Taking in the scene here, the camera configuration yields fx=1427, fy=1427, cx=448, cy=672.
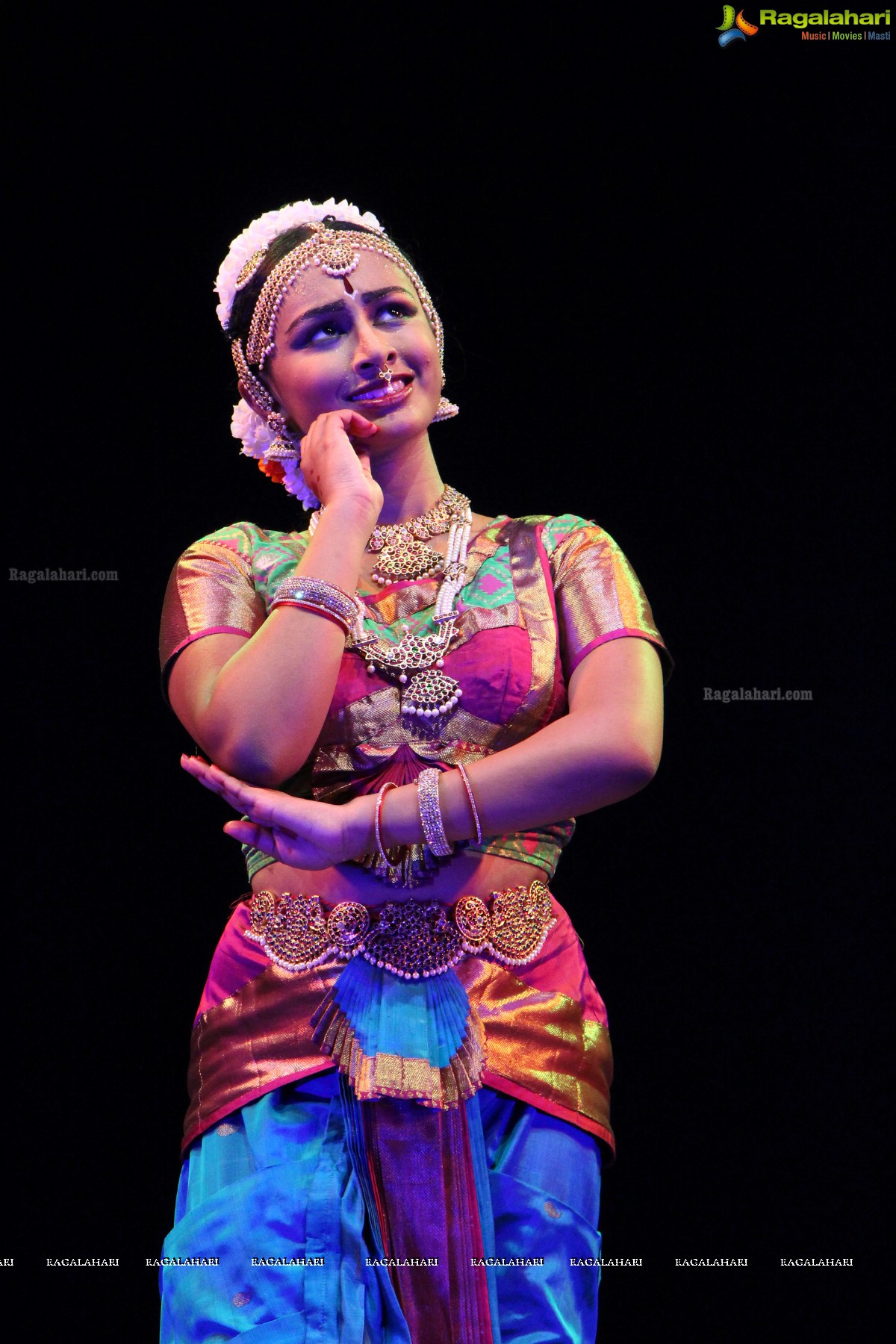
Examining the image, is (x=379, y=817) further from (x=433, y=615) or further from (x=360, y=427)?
(x=360, y=427)

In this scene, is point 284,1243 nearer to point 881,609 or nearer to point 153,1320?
point 153,1320

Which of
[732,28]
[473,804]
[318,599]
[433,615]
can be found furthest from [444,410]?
[732,28]

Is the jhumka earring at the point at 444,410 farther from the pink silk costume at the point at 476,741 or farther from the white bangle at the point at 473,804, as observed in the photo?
the white bangle at the point at 473,804

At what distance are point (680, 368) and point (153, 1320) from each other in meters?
1.98

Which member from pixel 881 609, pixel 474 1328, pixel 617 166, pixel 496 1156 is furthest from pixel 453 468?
pixel 474 1328

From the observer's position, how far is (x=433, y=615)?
6.66ft

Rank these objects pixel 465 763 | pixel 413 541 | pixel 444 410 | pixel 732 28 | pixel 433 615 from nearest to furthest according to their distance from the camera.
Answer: pixel 465 763 < pixel 433 615 < pixel 413 541 < pixel 444 410 < pixel 732 28

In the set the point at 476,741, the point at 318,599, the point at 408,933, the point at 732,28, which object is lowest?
the point at 408,933

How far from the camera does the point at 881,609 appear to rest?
8.72 feet

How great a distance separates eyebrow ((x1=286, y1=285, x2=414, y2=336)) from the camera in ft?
7.08

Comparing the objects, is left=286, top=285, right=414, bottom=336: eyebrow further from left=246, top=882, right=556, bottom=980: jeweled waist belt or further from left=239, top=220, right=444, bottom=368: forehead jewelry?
left=246, top=882, right=556, bottom=980: jeweled waist belt

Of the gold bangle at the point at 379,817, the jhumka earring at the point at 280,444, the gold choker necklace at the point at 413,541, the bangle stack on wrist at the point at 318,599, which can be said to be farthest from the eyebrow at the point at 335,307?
the gold bangle at the point at 379,817

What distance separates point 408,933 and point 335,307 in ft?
3.13

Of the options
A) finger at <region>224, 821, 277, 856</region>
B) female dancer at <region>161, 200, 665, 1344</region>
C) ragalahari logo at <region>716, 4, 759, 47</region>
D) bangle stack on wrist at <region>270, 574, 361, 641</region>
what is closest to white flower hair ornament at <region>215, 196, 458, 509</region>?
female dancer at <region>161, 200, 665, 1344</region>
